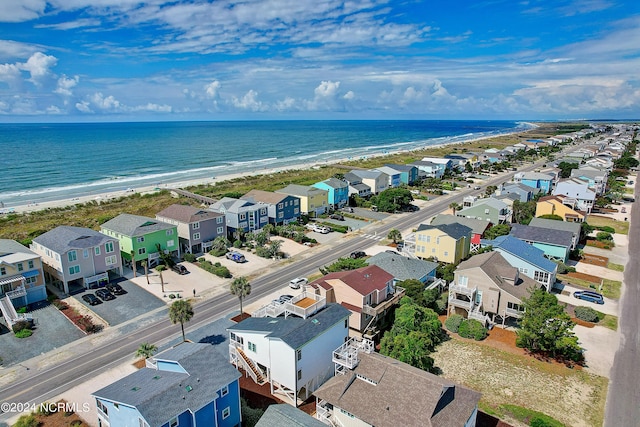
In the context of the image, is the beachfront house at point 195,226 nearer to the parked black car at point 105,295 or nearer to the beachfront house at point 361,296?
the parked black car at point 105,295

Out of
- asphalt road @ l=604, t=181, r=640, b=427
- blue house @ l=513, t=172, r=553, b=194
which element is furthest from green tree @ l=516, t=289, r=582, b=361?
blue house @ l=513, t=172, r=553, b=194

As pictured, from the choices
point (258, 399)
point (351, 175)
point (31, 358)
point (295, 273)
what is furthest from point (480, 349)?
point (351, 175)

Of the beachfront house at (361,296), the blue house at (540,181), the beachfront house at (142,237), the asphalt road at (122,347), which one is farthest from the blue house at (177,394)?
the blue house at (540,181)

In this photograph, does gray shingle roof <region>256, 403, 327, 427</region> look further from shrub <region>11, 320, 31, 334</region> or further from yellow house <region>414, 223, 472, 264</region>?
yellow house <region>414, 223, 472, 264</region>

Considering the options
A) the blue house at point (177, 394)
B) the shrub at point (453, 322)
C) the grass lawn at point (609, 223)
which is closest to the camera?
the blue house at point (177, 394)

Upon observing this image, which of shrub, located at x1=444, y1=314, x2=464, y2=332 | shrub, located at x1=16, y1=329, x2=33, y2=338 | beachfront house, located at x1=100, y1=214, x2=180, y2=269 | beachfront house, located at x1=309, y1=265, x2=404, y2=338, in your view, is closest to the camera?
beachfront house, located at x1=309, y1=265, x2=404, y2=338

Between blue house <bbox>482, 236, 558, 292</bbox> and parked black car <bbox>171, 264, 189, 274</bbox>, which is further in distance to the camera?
parked black car <bbox>171, 264, 189, 274</bbox>

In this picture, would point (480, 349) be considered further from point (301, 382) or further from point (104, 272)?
point (104, 272)
